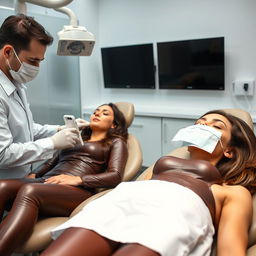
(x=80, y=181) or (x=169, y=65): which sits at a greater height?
(x=169, y=65)

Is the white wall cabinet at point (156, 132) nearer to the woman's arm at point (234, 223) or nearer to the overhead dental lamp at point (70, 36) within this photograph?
the overhead dental lamp at point (70, 36)

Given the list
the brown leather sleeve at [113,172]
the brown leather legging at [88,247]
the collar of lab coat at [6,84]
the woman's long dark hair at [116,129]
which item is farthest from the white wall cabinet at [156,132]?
the brown leather legging at [88,247]

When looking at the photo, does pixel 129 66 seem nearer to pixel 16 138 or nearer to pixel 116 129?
pixel 116 129

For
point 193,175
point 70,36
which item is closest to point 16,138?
point 70,36

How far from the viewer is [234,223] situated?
1072 mm

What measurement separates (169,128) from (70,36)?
5.66 feet

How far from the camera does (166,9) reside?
10.9 feet

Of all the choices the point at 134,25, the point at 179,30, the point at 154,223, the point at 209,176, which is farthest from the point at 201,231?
the point at 134,25

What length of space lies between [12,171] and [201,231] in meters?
1.01

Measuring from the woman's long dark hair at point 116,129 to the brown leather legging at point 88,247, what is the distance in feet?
3.22

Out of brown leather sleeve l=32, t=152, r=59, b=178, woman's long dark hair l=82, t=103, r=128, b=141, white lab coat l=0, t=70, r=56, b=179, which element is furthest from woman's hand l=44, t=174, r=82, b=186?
woman's long dark hair l=82, t=103, r=128, b=141

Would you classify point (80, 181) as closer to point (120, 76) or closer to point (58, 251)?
point (58, 251)

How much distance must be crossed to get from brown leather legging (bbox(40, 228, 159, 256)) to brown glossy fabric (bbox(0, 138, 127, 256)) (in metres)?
0.27

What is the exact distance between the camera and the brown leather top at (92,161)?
1690 millimetres
